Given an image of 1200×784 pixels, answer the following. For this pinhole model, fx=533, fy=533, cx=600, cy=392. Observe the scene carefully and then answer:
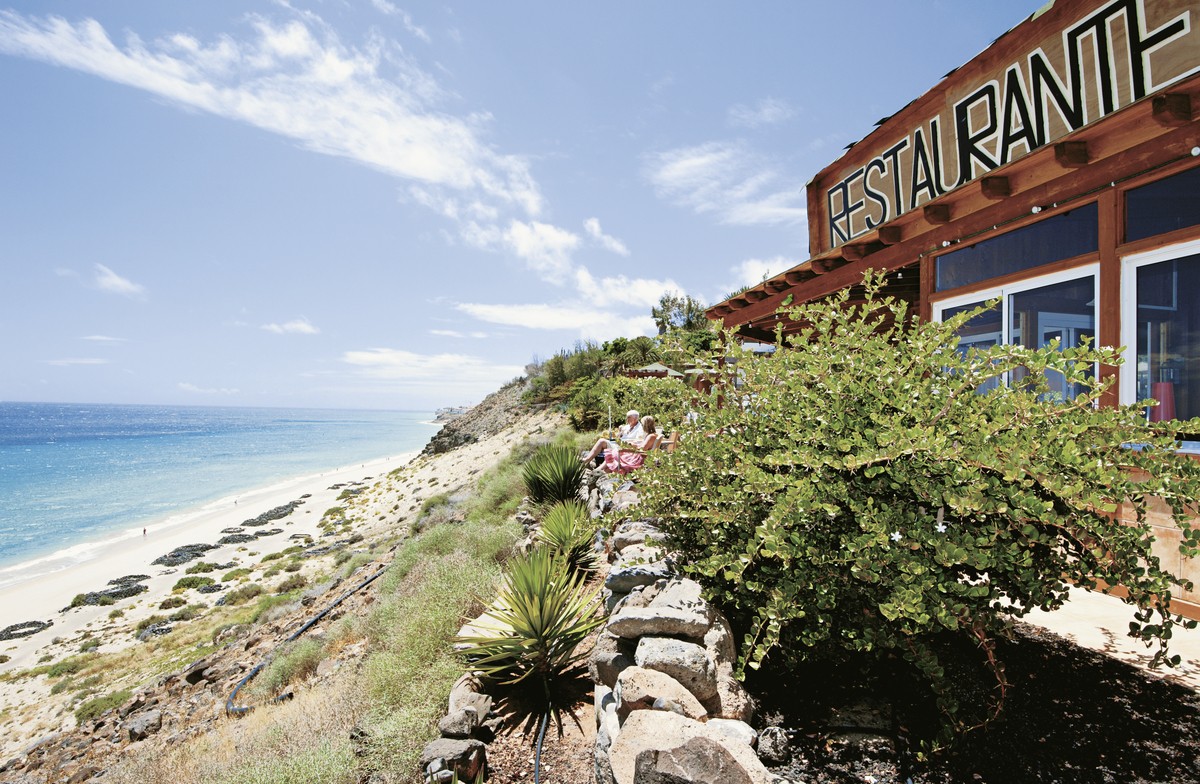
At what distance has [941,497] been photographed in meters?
2.08

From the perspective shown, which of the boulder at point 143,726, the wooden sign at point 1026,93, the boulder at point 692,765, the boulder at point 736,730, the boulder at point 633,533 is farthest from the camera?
the boulder at point 143,726

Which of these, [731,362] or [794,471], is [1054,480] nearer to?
[794,471]

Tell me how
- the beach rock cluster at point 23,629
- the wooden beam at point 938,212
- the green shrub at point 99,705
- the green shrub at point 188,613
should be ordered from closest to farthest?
the wooden beam at point 938,212, the green shrub at point 99,705, the beach rock cluster at point 23,629, the green shrub at point 188,613

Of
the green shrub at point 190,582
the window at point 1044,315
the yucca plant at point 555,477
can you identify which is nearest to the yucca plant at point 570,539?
the yucca plant at point 555,477

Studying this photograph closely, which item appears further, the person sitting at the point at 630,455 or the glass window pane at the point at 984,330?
the person sitting at the point at 630,455

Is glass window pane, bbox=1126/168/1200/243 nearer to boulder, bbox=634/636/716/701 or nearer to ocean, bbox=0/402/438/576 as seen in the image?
boulder, bbox=634/636/716/701

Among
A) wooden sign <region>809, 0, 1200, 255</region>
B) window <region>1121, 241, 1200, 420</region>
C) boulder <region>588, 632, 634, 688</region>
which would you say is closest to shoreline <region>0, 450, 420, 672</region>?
boulder <region>588, 632, 634, 688</region>

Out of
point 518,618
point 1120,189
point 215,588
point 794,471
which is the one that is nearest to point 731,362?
point 794,471

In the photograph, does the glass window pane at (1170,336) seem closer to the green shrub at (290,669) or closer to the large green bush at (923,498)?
the large green bush at (923,498)

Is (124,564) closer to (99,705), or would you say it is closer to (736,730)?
(99,705)

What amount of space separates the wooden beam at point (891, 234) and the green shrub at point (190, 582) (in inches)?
657

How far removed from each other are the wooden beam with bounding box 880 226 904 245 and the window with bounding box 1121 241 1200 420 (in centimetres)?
220

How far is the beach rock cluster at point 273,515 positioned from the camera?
66.8 feet

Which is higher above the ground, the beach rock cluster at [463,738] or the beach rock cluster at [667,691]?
the beach rock cluster at [667,691]
